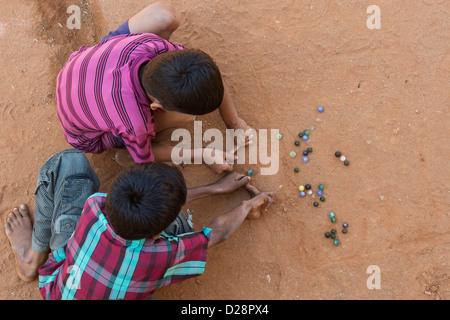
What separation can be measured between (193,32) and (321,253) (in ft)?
7.26

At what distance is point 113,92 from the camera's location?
2258 millimetres

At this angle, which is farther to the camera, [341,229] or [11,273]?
[11,273]

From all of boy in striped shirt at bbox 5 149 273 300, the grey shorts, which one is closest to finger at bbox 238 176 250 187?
boy in striped shirt at bbox 5 149 273 300

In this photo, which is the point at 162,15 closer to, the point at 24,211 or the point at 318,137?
the point at 318,137

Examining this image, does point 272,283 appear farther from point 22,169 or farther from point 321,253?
point 22,169

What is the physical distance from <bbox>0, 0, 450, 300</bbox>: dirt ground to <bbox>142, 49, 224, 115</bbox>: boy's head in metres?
1.11

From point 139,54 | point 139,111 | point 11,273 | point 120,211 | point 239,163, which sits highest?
point 139,54

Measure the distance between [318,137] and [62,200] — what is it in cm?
197

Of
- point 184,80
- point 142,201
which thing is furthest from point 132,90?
point 142,201

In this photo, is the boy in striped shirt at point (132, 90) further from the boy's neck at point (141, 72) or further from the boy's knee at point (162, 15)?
the boy's knee at point (162, 15)

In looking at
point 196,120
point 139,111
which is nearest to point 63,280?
point 139,111

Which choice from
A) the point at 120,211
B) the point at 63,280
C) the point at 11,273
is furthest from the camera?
the point at 11,273

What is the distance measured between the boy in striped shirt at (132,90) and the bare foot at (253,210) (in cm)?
76

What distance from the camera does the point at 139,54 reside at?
91.8 inches
